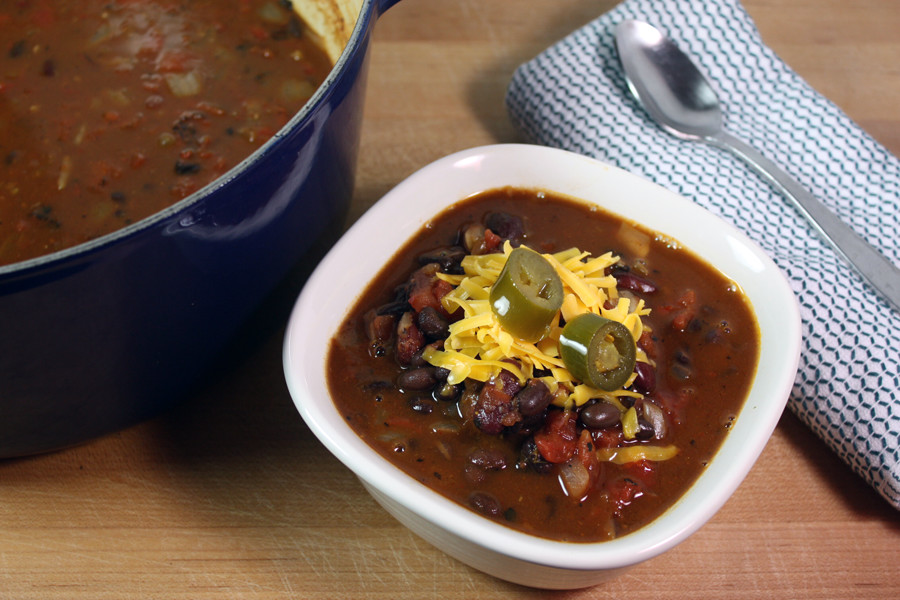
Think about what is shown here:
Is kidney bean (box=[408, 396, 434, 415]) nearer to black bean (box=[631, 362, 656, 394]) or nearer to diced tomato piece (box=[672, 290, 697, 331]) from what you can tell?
black bean (box=[631, 362, 656, 394])

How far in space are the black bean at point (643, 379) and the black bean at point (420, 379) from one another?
0.42m

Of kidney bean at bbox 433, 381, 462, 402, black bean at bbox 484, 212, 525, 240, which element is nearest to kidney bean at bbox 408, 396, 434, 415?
kidney bean at bbox 433, 381, 462, 402

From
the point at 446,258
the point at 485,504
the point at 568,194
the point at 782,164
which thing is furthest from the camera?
the point at 782,164

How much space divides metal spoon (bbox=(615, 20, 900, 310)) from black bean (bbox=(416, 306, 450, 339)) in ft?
3.63

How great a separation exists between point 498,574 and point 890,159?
66.2 inches

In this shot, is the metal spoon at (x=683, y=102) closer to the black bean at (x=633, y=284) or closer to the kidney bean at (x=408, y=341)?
the black bean at (x=633, y=284)

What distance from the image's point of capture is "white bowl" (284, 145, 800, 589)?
1.56 m

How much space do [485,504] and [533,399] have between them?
0.22m

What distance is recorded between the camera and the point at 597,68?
265cm

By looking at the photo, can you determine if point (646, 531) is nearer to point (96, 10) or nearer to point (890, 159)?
point (890, 159)

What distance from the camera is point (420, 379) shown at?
178 centimetres

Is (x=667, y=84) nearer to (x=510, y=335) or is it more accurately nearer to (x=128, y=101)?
(x=510, y=335)

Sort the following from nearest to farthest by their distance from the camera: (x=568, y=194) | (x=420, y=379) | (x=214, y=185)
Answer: (x=214, y=185), (x=420, y=379), (x=568, y=194)

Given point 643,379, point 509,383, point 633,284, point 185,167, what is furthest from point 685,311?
point 185,167
